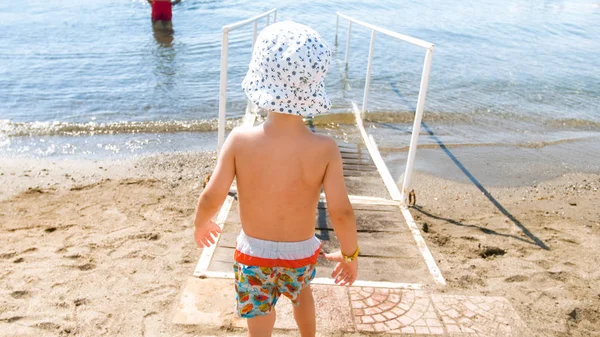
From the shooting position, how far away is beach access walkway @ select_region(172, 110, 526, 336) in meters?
2.72

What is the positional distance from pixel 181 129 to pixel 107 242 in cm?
414

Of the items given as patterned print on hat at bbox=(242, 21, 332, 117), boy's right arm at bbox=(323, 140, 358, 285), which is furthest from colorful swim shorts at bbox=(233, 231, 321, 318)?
patterned print on hat at bbox=(242, 21, 332, 117)

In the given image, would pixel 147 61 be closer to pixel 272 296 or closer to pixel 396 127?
pixel 396 127

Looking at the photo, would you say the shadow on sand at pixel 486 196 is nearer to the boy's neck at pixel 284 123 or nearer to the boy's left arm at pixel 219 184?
the boy's neck at pixel 284 123

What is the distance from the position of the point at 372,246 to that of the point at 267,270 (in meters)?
1.74

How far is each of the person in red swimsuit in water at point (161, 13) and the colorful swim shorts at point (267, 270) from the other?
50.8 ft

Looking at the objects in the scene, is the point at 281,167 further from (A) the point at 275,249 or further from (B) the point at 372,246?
(B) the point at 372,246

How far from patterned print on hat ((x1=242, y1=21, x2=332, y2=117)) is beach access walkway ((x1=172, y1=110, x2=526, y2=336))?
4.54 feet

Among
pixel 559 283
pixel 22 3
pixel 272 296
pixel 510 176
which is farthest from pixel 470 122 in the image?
pixel 22 3

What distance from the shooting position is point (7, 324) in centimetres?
273

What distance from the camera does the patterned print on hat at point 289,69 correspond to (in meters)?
1.76

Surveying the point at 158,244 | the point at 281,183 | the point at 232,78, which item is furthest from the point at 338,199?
the point at 232,78

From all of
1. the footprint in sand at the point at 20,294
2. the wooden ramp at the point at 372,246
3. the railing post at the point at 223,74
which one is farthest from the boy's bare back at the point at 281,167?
the railing post at the point at 223,74

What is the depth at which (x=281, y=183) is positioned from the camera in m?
1.93
